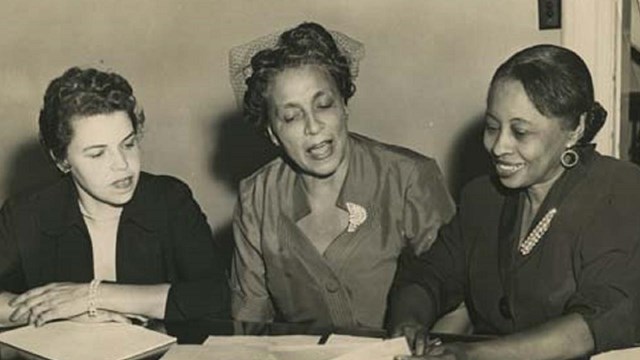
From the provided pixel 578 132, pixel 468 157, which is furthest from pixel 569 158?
pixel 468 157

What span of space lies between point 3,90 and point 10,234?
141cm

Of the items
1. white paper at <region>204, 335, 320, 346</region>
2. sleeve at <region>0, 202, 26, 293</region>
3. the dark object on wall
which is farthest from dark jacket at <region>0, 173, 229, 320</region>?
the dark object on wall

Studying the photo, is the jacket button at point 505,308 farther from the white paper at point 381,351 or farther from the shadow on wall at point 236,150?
the shadow on wall at point 236,150

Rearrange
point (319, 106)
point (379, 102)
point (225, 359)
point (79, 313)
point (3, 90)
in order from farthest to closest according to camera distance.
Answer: point (3, 90) → point (379, 102) → point (319, 106) → point (79, 313) → point (225, 359)

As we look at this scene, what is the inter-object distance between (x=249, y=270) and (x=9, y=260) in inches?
20.1

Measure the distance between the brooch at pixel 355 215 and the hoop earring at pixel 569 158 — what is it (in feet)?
1.51

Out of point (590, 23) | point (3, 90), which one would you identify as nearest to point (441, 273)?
point (590, 23)

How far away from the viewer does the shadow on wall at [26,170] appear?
347 centimetres

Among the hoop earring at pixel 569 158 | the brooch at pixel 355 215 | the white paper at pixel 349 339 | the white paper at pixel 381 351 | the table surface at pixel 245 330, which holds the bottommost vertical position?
the table surface at pixel 245 330

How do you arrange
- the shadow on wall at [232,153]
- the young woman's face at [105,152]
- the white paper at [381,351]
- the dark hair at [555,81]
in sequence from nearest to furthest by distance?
the white paper at [381,351] → the dark hair at [555,81] → the young woman's face at [105,152] → the shadow on wall at [232,153]

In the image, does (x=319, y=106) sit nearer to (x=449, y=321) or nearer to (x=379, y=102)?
(x=449, y=321)

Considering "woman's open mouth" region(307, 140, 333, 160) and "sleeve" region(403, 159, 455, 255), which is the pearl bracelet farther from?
"sleeve" region(403, 159, 455, 255)

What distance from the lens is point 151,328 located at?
6.13 ft

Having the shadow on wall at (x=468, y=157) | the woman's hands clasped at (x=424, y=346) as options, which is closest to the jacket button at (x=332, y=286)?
the woman's hands clasped at (x=424, y=346)
